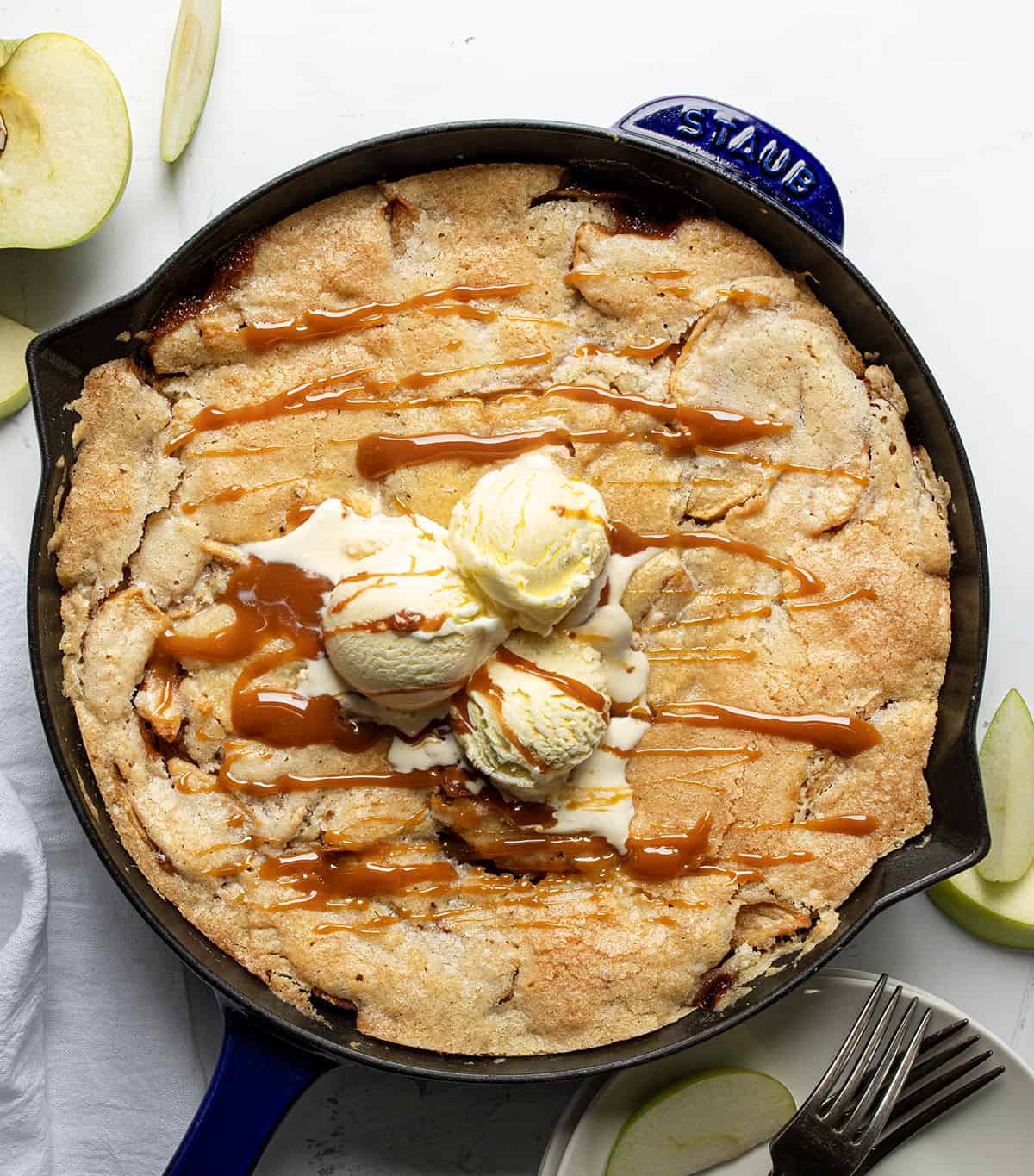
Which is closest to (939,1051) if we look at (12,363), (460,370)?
(460,370)

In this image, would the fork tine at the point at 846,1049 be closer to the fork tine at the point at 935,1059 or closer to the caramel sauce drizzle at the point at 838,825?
the fork tine at the point at 935,1059

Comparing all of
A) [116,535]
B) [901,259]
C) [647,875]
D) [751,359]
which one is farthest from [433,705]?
[901,259]

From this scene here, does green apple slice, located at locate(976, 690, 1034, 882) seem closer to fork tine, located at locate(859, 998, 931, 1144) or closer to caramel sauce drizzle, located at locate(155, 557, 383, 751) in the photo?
fork tine, located at locate(859, 998, 931, 1144)

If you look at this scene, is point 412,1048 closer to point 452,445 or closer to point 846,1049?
point 846,1049

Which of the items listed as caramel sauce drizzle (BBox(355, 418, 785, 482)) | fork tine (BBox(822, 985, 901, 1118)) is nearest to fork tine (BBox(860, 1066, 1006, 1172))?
fork tine (BBox(822, 985, 901, 1118))

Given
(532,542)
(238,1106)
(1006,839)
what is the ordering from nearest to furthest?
(532,542) → (238,1106) → (1006,839)

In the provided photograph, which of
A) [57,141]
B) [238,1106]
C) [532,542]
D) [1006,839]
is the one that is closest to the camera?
[532,542]

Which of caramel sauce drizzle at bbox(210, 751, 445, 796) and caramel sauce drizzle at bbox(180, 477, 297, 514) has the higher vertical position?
caramel sauce drizzle at bbox(180, 477, 297, 514)
